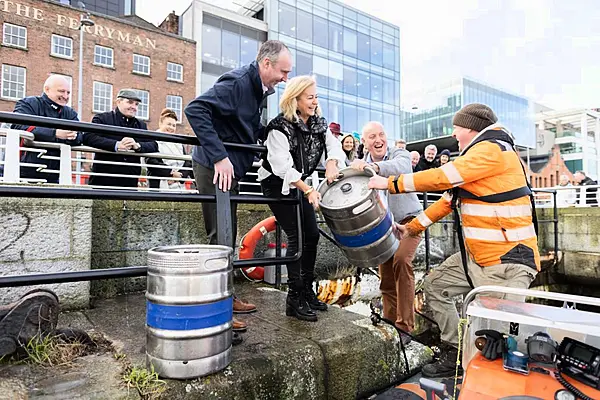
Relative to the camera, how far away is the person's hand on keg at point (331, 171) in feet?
9.61

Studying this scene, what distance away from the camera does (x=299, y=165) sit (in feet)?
9.43

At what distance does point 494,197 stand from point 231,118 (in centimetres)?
191

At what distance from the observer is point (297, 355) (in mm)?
2107

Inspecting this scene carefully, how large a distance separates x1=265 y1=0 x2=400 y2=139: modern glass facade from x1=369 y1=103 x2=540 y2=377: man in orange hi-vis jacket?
23.2 m

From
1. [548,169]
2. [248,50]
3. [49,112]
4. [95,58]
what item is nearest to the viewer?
[49,112]

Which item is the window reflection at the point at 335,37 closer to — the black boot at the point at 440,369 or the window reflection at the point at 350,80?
the window reflection at the point at 350,80

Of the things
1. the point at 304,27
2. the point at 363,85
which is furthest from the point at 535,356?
the point at 363,85

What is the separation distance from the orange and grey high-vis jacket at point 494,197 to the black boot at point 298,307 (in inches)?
47.0

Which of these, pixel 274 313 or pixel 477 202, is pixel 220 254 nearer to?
pixel 274 313

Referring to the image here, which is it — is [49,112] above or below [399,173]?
above

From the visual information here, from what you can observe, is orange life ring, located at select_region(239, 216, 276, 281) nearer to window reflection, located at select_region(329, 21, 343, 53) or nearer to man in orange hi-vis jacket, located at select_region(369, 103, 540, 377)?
man in orange hi-vis jacket, located at select_region(369, 103, 540, 377)

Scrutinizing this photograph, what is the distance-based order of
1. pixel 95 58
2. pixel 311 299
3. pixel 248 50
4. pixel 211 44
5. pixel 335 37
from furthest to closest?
pixel 335 37
pixel 248 50
pixel 211 44
pixel 95 58
pixel 311 299

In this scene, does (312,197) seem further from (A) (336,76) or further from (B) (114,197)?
(A) (336,76)

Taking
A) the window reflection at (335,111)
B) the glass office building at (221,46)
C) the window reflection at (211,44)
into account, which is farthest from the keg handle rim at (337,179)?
the window reflection at (335,111)
